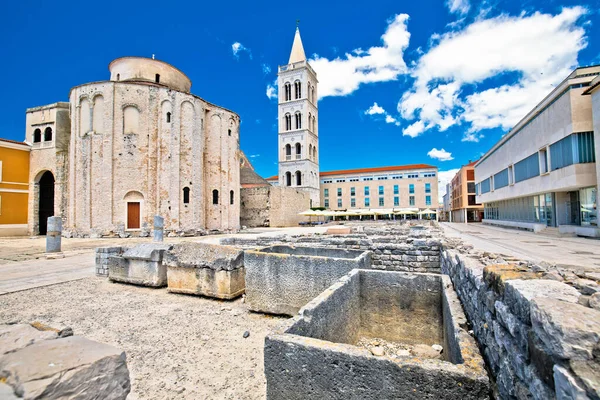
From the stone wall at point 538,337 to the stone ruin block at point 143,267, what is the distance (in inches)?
275

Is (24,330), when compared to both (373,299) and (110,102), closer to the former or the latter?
(373,299)

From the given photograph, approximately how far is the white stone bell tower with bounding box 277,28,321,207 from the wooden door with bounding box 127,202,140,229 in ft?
96.8

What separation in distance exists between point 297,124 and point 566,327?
168ft

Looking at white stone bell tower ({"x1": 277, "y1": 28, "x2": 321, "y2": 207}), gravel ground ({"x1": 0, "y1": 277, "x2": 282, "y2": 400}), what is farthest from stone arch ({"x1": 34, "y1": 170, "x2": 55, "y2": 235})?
white stone bell tower ({"x1": 277, "y1": 28, "x2": 321, "y2": 207})

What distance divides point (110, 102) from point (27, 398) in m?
27.8

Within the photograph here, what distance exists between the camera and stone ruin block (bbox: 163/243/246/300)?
6016 millimetres

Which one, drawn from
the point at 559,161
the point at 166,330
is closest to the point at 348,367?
the point at 166,330

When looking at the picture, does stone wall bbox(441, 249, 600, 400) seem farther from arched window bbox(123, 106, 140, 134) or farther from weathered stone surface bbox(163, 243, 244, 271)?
arched window bbox(123, 106, 140, 134)

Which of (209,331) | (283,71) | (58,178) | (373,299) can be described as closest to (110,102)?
(58,178)

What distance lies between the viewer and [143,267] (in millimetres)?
7223

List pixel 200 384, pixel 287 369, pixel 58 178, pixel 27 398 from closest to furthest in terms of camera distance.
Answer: pixel 27 398, pixel 287 369, pixel 200 384, pixel 58 178

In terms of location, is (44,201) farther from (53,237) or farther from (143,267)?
(143,267)

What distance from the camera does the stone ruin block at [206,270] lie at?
6.02 meters

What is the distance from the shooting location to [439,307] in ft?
13.2
